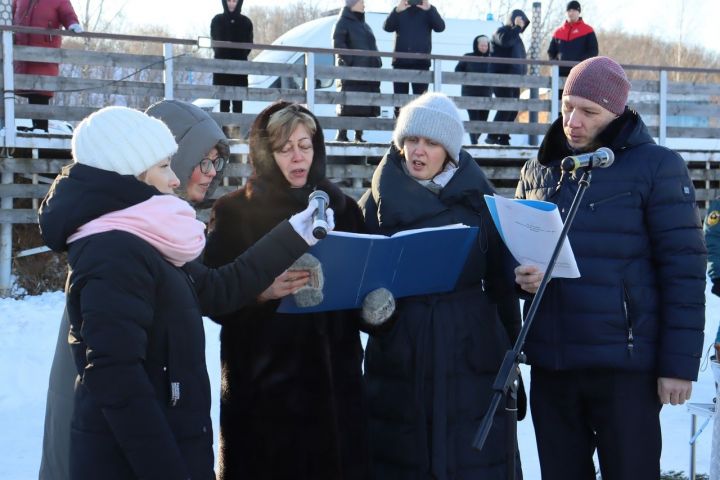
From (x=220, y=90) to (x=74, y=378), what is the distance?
808 centimetres

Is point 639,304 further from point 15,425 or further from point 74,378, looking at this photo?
point 15,425

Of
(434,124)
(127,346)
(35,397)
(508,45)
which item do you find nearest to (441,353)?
(434,124)

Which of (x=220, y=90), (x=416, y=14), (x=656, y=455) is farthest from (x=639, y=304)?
(x=416, y=14)

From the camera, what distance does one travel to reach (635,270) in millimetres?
3223

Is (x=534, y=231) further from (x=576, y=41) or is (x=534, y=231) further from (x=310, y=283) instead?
(x=576, y=41)

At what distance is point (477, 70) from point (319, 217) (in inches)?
401

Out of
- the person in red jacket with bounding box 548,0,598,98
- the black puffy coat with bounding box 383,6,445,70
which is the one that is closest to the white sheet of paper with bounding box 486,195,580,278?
the black puffy coat with bounding box 383,6,445,70

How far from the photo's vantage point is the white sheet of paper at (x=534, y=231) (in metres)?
2.93

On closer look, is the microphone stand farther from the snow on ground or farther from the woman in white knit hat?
the snow on ground

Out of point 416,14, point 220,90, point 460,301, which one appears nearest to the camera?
point 460,301

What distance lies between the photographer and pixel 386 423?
11.5 feet

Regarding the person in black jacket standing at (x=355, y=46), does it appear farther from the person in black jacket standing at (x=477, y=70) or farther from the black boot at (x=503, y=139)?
the black boot at (x=503, y=139)

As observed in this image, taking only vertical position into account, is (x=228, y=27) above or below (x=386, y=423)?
above

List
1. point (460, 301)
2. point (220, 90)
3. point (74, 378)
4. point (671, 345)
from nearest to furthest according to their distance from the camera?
1. point (74, 378)
2. point (671, 345)
3. point (460, 301)
4. point (220, 90)
